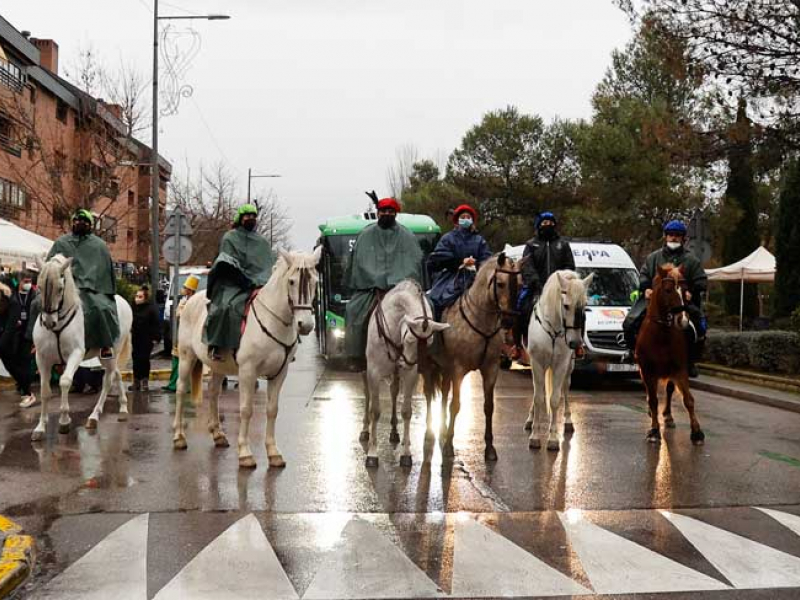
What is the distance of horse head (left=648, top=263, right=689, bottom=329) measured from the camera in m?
9.66

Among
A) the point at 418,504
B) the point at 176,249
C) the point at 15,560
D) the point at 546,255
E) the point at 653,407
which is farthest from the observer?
the point at 176,249

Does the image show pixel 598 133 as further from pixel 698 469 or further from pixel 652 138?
pixel 698 469

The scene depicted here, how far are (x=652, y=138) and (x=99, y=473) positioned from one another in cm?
1398

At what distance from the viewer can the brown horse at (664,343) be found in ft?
32.0

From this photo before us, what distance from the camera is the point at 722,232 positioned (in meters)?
34.4

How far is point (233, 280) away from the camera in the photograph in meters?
9.16

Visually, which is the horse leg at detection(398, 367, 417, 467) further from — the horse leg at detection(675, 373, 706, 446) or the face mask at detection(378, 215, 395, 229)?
the horse leg at detection(675, 373, 706, 446)

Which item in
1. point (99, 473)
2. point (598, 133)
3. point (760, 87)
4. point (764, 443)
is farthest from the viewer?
point (598, 133)

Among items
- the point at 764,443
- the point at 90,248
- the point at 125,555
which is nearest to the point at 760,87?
the point at 764,443

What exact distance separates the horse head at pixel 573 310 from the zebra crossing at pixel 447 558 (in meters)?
2.37

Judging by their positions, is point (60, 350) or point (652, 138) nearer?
point (60, 350)

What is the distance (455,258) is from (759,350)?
409 inches

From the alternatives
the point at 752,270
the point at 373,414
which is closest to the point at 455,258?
the point at 373,414

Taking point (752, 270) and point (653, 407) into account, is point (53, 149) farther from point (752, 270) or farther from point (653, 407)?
point (653, 407)
